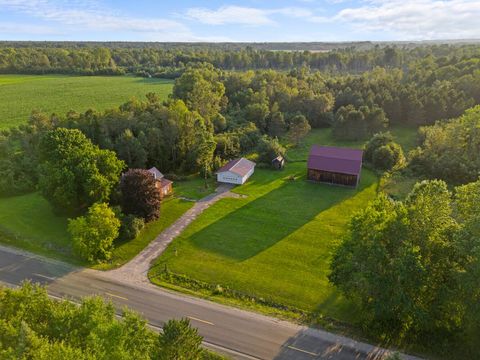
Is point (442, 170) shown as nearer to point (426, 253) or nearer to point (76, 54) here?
point (426, 253)

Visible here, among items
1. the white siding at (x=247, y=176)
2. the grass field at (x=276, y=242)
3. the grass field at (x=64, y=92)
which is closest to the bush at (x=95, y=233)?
the grass field at (x=276, y=242)

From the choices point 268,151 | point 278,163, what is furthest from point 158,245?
point 268,151

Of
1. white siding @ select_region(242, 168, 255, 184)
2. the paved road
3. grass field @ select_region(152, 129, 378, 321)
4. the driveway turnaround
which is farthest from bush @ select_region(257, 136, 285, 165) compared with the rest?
the paved road

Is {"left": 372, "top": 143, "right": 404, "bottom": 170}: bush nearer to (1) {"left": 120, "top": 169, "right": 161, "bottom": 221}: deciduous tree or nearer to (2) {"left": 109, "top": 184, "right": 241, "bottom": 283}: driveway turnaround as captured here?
(2) {"left": 109, "top": 184, "right": 241, "bottom": 283}: driveway turnaround

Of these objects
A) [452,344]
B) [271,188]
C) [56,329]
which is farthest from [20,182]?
[452,344]

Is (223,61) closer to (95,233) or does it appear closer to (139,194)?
(139,194)

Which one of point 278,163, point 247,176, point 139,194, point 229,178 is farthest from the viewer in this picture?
point 278,163
